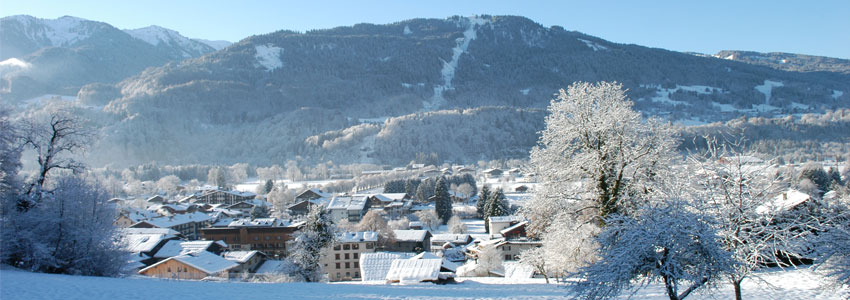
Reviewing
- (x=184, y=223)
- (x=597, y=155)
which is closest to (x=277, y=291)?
(x=597, y=155)

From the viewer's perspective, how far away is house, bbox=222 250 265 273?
2902 cm

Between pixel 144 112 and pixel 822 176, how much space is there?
170320 mm

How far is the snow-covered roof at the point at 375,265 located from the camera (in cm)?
2870

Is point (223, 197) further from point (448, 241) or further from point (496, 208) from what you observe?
point (448, 241)

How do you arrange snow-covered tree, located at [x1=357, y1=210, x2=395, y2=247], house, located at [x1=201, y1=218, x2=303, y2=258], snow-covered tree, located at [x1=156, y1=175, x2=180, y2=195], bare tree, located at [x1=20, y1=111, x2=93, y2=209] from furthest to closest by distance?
1. snow-covered tree, located at [x1=156, y1=175, x2=180, y2=195]
2. house, located at [x1=201, y1=218, x2=303, y2=258]
3. snow-covered tree, located at [x1=357, y1=210, x2=395, y2=247]
4. bare tree, located at [x1=20, y1=111, x2=93, y2=209]

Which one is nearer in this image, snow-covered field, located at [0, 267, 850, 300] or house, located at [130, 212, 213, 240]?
snow-covered field, located at [0, 267, 850, 300]

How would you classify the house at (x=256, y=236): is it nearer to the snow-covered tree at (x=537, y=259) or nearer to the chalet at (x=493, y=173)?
the snow-covered tree at (x=537, y=259)

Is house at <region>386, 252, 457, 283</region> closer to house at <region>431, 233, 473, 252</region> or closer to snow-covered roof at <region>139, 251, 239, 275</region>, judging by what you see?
snow-covered roof at <region>139, 251, 239, 275</region>

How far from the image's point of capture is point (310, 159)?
126 metres

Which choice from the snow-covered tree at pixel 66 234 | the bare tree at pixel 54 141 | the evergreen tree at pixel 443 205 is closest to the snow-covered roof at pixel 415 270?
the snow-covered tree at pixel 66 234

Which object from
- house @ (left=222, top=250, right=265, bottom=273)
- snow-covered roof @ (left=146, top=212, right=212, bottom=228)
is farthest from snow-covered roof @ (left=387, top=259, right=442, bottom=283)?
snow-covered roof @ (left=146, top=212, right=212, bottom=228)

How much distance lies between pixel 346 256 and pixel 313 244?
8692mm

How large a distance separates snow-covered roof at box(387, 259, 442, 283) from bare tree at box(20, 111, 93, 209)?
1325 cm

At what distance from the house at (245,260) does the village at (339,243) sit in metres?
0.06
